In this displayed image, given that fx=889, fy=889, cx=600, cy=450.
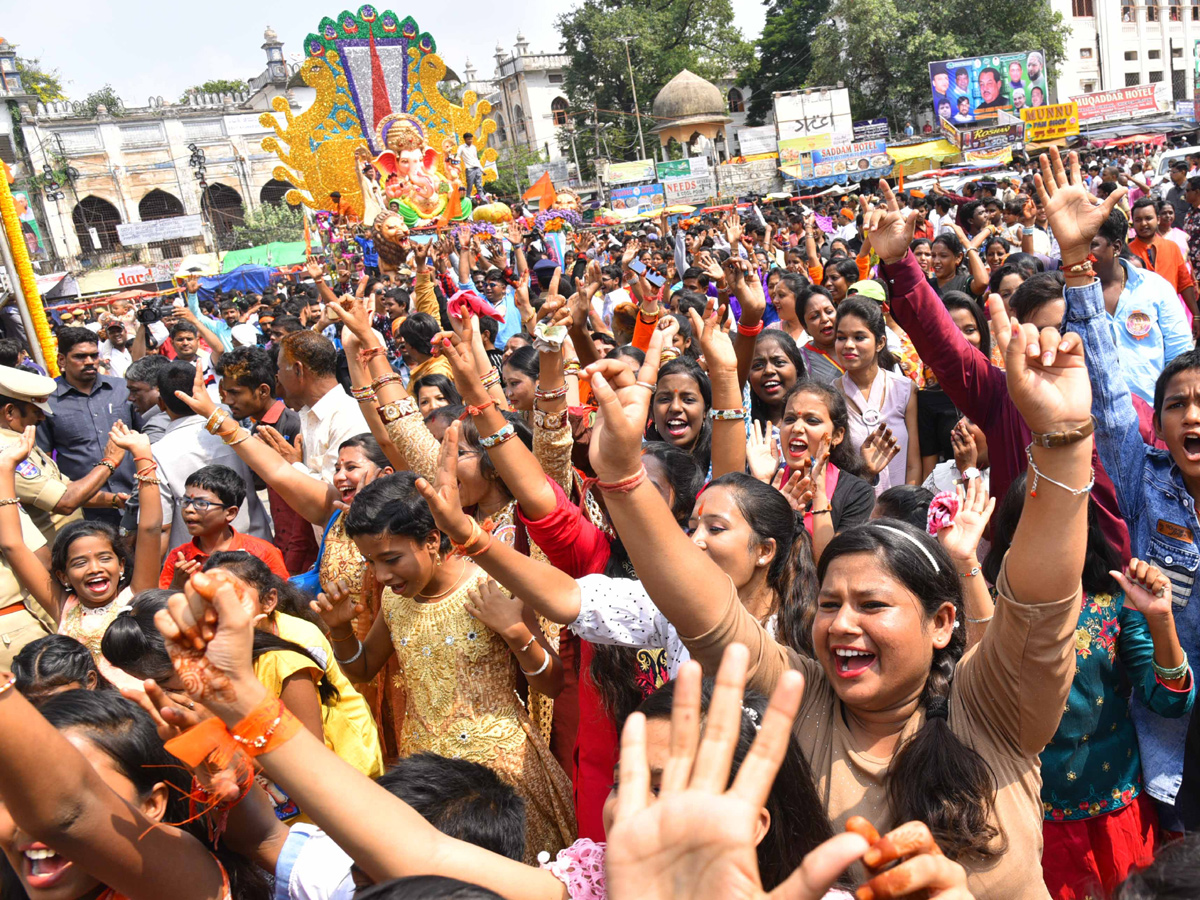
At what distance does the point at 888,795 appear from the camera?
58.6 inches

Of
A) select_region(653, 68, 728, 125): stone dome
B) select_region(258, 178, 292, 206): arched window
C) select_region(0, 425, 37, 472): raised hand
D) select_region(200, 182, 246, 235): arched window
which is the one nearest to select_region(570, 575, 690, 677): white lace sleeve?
select_region(0, 425, 37, 472): raised hand

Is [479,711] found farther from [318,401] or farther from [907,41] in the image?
[907,41]

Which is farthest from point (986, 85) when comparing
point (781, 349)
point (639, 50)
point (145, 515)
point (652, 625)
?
point (652, 625)

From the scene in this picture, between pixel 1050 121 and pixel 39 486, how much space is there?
30132mm

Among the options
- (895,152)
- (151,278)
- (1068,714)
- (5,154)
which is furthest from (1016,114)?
(5,154)

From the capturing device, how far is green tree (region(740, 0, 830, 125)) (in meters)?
43.5

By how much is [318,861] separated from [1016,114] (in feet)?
118

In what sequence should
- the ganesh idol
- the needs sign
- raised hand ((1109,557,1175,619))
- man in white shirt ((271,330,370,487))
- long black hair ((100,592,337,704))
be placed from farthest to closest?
1. the needs sign
2. the ganesh idol
3. man in white shirt ((271,330,370,487))
4. long black hair ((100,592,337,704))
5. raised hand ((1109,557,1175,619))

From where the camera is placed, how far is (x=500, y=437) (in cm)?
232

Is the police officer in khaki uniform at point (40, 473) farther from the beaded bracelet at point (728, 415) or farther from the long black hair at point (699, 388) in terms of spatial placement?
the beaded bracelet at point (728, 415)

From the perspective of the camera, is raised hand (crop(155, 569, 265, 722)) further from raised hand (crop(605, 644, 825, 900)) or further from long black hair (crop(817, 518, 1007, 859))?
long black hair (crop(817, 518, 1007, 859))

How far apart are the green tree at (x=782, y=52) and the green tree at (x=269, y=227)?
2305 centimetres

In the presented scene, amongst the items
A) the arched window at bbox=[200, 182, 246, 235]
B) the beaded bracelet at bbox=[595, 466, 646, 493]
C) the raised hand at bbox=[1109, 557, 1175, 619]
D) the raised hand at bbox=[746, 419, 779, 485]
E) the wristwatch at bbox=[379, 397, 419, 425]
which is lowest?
the raised hand at bbox=[1109, 557, 1175, 619]

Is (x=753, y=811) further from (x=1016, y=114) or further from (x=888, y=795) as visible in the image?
A: (x=1016, y=114)
